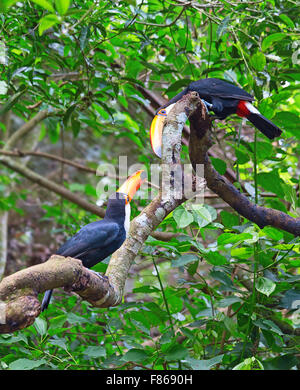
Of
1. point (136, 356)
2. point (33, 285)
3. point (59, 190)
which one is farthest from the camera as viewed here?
point (59, 190)

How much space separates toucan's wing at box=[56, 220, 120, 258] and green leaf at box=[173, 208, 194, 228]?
49cm

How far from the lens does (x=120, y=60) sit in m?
3.04

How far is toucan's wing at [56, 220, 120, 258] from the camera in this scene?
2.05 meters

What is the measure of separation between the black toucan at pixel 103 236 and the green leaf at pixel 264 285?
0.68 metres

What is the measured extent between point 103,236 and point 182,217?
537 mm

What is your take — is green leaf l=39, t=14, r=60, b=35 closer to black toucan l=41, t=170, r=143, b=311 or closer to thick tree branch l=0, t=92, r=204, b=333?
thick tree branch l=0, t=92, r=204, b=333

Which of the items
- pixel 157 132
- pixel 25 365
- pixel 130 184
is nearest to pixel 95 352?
pixel 25 365

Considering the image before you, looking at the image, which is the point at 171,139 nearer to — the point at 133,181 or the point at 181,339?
the point at 133,181

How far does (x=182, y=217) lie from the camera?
1.71 metres

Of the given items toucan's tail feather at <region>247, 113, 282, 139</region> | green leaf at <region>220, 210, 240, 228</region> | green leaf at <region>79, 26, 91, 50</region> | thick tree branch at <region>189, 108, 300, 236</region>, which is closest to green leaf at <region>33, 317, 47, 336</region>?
thick tree branch at <region>189, 108, 300, 236</region>

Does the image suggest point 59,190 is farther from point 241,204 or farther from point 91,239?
point 241,204

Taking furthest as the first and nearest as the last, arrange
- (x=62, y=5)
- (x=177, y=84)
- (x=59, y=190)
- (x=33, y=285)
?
(x=59, y=190) → (x=177, y=84) → (x=33, y=285) → (x=62, y=5)

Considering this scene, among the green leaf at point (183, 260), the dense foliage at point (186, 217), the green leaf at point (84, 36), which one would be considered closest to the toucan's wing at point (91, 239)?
the dense foliage at point (186, 217)

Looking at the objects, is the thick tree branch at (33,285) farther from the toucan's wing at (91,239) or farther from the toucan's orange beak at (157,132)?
the toucan's orange beak at (157,132)
